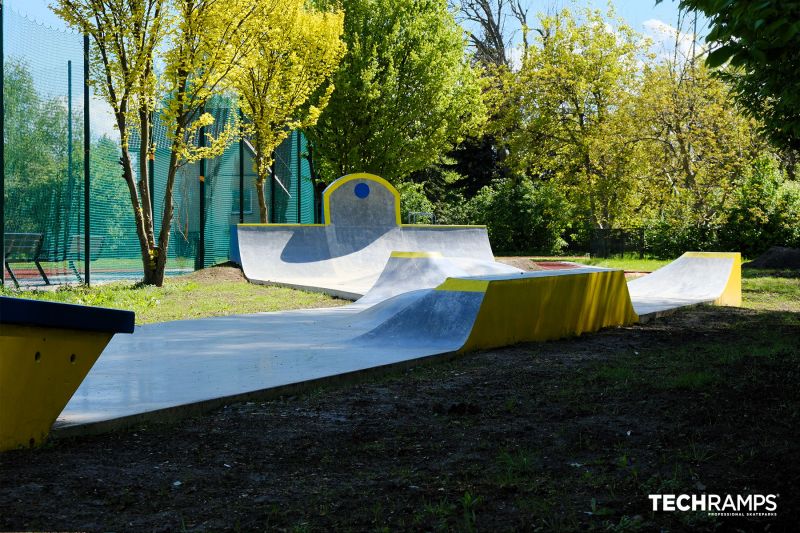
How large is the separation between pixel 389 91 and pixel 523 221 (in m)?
7.98

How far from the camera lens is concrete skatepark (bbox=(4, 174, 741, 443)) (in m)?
5.09

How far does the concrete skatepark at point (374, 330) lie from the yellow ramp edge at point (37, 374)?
0.23 meters

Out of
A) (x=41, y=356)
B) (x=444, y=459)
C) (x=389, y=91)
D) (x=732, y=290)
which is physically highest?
(x=389, y=91)

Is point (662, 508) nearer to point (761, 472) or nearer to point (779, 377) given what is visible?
point (761, 472)

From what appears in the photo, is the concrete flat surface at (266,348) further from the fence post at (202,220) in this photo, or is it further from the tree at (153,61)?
the fence post at (202,220)

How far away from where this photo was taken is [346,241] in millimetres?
18094

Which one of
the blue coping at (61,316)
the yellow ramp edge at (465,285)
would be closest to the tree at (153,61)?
the yellow ramp edge at (465,285)

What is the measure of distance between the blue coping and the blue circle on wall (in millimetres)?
15047

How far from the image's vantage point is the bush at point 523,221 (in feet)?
95.3

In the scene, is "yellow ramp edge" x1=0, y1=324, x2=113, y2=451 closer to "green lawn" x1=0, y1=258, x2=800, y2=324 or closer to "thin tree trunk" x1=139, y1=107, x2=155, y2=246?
"green lawn" x1=0, y1=258, x2=800, y2=324

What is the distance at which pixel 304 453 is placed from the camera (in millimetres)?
4105

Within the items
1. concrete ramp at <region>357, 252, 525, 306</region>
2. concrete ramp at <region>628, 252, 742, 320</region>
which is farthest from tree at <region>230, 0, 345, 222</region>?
concrete ramp at <region>628, 252, 742, 320</region>

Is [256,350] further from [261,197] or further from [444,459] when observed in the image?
[261,197]

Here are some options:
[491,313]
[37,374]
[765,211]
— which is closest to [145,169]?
[491,313]
